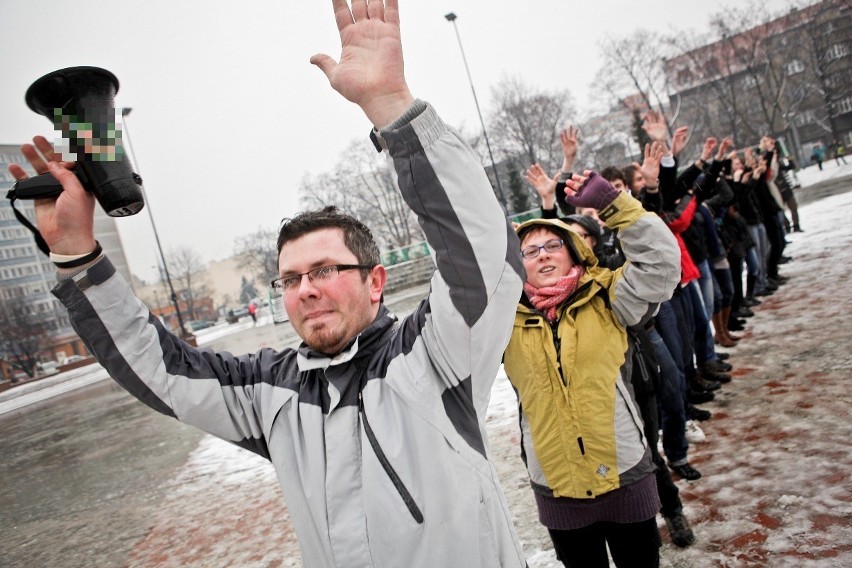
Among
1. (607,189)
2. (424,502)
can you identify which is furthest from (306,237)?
(607,189)

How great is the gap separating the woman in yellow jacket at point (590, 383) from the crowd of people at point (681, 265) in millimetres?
54

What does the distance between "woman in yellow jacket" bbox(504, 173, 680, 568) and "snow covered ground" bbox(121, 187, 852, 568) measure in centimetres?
81

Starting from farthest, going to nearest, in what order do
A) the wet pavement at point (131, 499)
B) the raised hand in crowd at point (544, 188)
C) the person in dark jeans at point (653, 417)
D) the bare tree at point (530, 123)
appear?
the bare tree at point (530, 123), the wet pavement at point (131, 499), the raised hand in crowd at point (544, 188), the person in dark jeans at point (653, 417)

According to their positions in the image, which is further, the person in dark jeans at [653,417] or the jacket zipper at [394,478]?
the person in dark jeans at [653,417]

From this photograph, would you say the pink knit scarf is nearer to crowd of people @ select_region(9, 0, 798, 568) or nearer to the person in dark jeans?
crowd of people @ select_region(9, 0, 798, 568)

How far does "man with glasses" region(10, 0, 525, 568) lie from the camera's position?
1.30 metres

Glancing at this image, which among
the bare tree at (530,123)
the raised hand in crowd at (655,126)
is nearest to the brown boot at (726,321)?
the raised hand in crowd at (655,126)

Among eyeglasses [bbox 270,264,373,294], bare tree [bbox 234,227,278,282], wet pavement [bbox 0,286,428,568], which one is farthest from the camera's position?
bare tree [bbox 234,227,278,282]

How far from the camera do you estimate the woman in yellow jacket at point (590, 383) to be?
2369 mm

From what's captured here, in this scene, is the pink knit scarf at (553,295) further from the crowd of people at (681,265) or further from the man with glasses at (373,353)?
the man with glasses at (373,353)

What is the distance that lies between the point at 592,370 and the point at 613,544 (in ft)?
2.64

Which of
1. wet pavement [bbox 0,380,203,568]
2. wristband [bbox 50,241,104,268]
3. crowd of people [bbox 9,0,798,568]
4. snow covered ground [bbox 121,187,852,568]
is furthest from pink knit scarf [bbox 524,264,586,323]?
wet pavement [bbox 0,380,203,568]

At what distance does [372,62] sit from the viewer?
1302 millimetres

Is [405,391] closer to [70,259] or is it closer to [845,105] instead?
[70,259]
